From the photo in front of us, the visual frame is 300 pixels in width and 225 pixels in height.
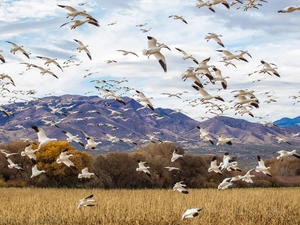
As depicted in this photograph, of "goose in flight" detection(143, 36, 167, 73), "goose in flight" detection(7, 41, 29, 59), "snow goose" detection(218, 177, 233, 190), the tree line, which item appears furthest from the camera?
the tree line

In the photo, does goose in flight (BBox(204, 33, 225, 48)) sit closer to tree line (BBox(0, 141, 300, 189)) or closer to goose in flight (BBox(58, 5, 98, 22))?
goose in flight (BBox(58, 5, 98, 22))

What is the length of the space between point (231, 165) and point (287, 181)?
60.3 meters

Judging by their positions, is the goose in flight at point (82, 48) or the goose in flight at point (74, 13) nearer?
the goose in flight at point (74, 13)

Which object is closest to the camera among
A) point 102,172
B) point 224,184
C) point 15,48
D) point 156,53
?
point 156,53

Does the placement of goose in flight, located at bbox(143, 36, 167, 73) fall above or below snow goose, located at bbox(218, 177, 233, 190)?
above

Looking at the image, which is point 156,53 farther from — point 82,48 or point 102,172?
point 102,172

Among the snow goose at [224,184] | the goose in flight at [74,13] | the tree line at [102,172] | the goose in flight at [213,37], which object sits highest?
the goose in flight at [74,13]

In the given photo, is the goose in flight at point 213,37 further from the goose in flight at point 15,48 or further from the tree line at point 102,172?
the tree line at point 102,172

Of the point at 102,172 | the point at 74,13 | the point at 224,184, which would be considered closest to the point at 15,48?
the point at 74,13

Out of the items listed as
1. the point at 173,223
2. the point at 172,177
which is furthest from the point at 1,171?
the point at 173,223

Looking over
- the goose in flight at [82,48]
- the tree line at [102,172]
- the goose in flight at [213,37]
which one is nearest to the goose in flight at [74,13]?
the goose in flight at [82,48]

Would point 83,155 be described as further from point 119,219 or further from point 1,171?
point 119,219

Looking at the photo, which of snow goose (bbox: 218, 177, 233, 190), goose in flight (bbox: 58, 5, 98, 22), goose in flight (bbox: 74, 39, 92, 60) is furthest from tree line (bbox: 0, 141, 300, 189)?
goose in flight (bbox: 58, 5, 98, 22)

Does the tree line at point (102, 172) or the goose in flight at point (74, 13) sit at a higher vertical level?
the goose in flight at point (74, 13)
